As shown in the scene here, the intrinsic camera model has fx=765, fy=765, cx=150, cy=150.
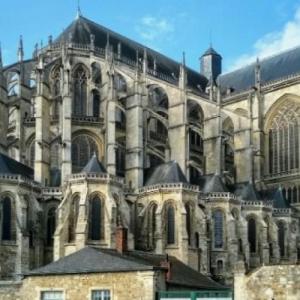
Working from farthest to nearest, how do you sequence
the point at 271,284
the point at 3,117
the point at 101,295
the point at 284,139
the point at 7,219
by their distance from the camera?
the point at 284,139
the point at 3,117
the point at 7,219
the point at 101,295
the point at 271,284

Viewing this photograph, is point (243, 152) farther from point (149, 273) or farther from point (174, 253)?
point (149, 273)

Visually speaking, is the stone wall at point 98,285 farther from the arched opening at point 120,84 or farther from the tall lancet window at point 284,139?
the tall lancet window at point 284,139

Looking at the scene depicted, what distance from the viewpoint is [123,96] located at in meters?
56.2

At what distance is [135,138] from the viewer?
167ft

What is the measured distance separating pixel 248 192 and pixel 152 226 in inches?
352

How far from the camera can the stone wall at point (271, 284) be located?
2306 centimetres

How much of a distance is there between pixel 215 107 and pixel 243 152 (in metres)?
4.09

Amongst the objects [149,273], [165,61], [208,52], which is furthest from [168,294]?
[208,52]

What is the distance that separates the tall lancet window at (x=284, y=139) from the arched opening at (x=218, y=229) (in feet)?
37.8

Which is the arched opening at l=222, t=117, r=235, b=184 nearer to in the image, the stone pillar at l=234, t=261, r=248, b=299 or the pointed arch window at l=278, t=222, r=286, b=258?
the pointed arch window at l=278, t=222, r=286, b=258

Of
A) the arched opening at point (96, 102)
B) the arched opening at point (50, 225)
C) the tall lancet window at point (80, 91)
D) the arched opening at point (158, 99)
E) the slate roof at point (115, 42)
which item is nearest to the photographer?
the arched opening at point (50, 225)

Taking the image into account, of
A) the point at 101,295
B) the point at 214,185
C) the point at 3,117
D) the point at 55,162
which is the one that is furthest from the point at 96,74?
the point at 101,295

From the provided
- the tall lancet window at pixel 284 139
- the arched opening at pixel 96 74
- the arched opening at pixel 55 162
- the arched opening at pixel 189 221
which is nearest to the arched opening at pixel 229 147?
the tall lancet window at pixel 284 139

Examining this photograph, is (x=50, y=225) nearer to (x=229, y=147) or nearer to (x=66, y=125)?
(x=66, y=125)
